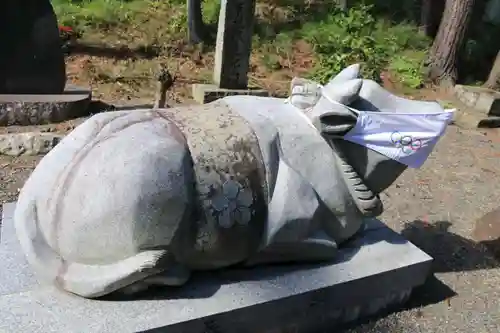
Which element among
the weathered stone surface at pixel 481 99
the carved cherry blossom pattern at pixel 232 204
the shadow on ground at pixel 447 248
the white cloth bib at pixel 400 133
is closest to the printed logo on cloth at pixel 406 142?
the white cloth bib at pixel 400 133

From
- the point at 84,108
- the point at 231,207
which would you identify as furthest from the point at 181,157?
the point at 84,108

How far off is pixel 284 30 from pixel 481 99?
13.9 feet

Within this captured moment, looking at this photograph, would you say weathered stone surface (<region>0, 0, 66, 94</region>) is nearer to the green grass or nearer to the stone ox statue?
the green grass

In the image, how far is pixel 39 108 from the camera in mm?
5852

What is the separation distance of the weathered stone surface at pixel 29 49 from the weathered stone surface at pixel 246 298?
10.9 ft

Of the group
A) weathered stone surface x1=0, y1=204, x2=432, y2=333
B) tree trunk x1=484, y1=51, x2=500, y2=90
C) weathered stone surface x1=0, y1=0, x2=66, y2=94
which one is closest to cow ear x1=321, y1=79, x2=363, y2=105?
weathered stone surface x1=0, y1=204, x2=432, y2=333

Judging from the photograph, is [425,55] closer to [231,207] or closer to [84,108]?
[84,108]

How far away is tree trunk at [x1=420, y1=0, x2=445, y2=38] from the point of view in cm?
1045

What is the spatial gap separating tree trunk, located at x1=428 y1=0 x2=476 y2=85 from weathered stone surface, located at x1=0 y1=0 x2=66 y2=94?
6.09 m

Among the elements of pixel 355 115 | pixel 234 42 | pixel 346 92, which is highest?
pixel 346 92

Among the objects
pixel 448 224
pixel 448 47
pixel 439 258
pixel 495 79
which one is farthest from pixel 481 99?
pixel 439 258

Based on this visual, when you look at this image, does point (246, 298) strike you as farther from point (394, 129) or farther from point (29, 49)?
point (29, 49)

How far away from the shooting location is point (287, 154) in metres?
2.70

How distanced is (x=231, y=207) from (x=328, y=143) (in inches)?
25.2
